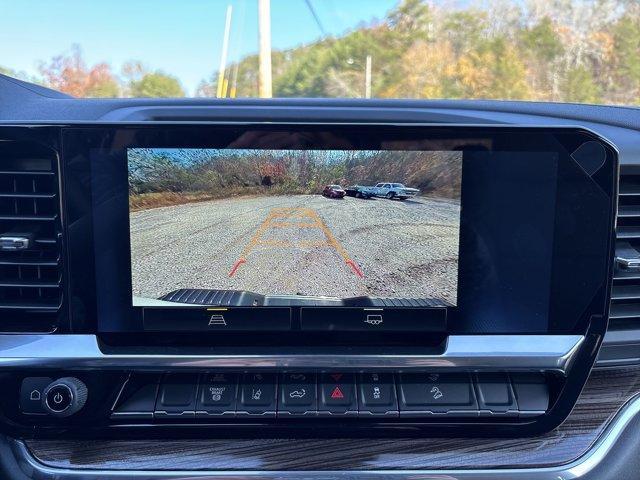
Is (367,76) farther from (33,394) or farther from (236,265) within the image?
(33,394)

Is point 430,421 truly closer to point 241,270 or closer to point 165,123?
point 241,270

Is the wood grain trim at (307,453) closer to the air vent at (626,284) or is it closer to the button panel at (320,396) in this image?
the button panel at (320,396)

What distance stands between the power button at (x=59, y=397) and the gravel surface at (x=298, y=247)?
34 centimetres

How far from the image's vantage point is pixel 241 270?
63.4 inches

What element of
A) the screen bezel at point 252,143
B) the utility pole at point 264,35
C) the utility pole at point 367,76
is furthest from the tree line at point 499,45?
the screen bezel at point 252,143

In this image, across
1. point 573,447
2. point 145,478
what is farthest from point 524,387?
point 145,478

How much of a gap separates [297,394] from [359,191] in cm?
63

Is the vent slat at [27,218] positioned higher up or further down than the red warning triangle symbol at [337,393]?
higher up

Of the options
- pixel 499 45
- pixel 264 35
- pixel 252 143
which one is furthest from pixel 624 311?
pixel 499 45

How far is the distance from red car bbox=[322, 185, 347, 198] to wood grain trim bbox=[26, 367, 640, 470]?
2.41ft

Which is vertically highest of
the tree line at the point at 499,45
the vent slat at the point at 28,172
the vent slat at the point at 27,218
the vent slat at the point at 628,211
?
the tree line at the point at 499,45

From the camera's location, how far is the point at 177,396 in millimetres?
1571

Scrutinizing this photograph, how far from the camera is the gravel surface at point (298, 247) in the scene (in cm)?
160

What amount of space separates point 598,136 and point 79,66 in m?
7.11
